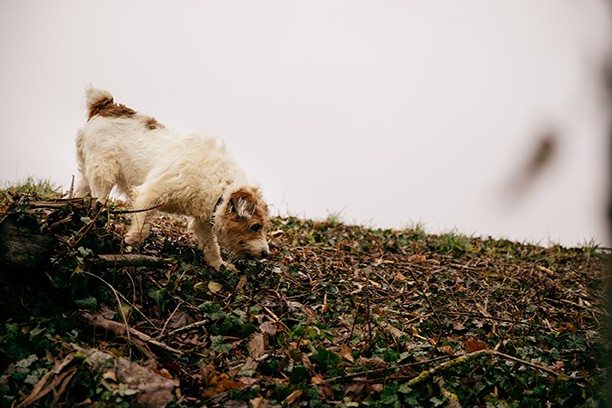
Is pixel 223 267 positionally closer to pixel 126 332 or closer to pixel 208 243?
pixel 208 243

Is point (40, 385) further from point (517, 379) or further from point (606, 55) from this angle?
point (517, 379)

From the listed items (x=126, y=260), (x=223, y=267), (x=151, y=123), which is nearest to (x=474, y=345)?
(x=223, y=267)

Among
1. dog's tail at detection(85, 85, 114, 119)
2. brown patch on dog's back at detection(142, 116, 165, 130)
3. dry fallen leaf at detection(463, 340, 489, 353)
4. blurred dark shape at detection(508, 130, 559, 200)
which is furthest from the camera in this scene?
dog's tail at detection(85, 85, 114, 119)

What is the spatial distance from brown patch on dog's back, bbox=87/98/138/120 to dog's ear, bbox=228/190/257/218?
2.34 metres

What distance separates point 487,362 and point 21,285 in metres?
3.77

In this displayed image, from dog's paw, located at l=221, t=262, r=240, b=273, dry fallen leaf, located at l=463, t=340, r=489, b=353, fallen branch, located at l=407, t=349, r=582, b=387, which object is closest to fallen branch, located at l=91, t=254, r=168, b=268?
dog's paw, located at l=221, t=262, r=240, b=273

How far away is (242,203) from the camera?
5.28m

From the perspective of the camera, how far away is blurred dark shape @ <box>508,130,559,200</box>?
31.5 inches

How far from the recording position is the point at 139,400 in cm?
269

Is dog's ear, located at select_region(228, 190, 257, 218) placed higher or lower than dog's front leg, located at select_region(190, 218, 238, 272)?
higher

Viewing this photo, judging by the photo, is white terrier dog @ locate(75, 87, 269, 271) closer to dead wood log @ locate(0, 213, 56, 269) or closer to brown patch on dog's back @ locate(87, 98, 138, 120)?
brown patch on dog's back @ locate(87, 98, 138, 120)

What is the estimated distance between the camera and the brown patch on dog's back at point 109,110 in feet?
21.2

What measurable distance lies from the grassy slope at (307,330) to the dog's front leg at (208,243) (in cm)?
18

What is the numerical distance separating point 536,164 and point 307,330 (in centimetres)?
341
